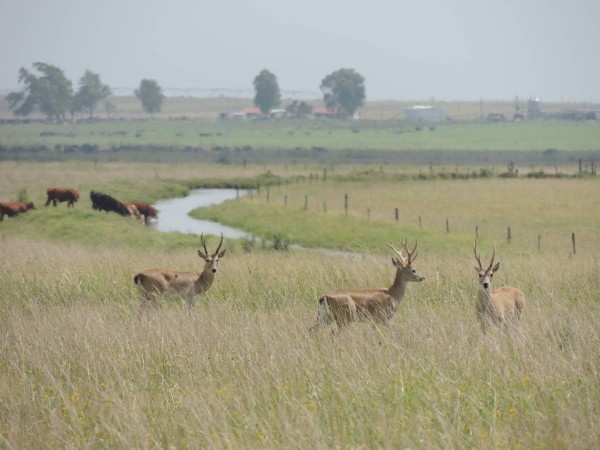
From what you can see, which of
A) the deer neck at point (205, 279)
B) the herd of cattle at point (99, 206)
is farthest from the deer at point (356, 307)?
the herd of cattle at point (99, 206)

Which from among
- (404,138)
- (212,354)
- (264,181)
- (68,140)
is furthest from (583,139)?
(212,354)

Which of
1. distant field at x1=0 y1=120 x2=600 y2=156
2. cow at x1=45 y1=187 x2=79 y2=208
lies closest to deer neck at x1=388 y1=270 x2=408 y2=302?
cow at x1=45 y1=187 x2=79 y2=208

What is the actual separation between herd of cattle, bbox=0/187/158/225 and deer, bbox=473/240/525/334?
92.4 ft

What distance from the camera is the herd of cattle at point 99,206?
127 ft

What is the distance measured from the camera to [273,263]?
66.3ft

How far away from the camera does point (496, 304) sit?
12.6 meters

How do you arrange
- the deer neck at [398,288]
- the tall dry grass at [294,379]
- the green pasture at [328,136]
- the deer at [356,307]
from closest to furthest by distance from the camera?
the tall dry grass at [294,379], the deer at [356,307], the deer neck at [398,288], the green pasture at [328,136]

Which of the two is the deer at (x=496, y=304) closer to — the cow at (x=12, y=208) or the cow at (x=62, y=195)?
the cow at (x=12, y=208)

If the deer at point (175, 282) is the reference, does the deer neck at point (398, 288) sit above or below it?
above

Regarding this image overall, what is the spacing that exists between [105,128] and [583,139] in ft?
302

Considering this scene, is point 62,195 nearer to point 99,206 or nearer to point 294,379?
point 99,206

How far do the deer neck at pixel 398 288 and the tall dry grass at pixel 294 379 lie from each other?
0.24 m

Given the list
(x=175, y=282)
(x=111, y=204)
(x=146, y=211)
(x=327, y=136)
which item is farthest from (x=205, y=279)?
(x=327, y=136)

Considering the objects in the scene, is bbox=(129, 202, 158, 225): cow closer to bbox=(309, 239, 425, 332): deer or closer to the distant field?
bbox=(309, 239, 425, 332): deer
